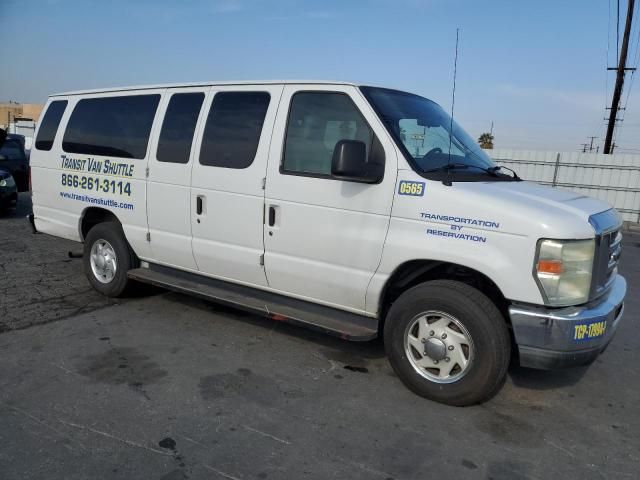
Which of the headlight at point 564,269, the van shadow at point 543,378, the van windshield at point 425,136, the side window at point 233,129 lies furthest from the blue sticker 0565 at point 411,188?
the van shadow at point 543,378

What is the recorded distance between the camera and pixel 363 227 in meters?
3.97

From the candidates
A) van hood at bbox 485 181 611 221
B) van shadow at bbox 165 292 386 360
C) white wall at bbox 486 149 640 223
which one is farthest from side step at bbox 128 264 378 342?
white wall at bbox 486 149 640 223

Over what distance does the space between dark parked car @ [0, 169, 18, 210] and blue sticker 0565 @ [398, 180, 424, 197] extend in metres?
10.3

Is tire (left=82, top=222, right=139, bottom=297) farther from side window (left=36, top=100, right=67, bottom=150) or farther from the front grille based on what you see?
the front grille

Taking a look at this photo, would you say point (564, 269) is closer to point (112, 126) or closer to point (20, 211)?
point (112, 126)

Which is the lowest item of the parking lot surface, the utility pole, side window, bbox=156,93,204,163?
the parking lot surface

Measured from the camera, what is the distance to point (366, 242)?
3967 millimetres

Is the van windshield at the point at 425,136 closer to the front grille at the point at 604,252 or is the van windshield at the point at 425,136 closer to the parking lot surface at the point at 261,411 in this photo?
the front grille at the point at 604,252

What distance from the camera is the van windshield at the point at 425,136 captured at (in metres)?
3.98

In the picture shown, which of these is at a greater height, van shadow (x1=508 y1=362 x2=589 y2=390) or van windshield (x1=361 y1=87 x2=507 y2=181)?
van windshield (x1=361 y1=87 x2=507 y2=181)

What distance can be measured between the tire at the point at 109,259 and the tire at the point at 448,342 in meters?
3.10

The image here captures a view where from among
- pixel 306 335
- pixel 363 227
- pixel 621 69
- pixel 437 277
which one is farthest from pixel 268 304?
pixel 621 69

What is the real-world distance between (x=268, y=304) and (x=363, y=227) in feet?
3.80

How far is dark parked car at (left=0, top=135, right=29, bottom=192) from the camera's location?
43.7ft
